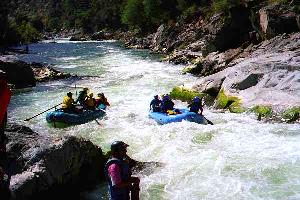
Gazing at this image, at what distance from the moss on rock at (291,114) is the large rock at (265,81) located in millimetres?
470

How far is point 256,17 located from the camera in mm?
32156

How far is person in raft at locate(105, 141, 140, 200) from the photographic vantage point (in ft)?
21.5

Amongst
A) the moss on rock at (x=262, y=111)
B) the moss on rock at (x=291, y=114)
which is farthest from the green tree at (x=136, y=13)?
the moss on rock at (x=291, y=114)

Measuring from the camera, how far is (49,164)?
8.88m

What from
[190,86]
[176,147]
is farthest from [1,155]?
[190,86]

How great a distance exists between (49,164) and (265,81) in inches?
512

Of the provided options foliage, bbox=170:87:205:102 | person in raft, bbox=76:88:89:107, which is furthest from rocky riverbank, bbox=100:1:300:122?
person in raft, bbox=76:88:89:107

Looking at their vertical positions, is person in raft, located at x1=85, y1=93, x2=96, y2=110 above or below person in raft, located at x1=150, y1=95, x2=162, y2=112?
below

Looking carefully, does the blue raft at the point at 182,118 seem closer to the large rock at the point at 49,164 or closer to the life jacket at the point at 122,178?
the large rock at the point at 49,164

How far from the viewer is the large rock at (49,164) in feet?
27.4

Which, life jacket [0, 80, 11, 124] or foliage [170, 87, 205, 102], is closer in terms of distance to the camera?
life jacket [0, 80, 11, 124]

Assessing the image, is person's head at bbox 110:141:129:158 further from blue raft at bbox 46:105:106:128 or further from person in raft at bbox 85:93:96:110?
person in raft at bbox 85:93:96:110

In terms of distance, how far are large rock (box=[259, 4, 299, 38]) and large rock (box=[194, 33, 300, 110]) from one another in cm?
567

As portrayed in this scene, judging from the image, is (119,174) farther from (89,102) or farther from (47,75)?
(47,75)
